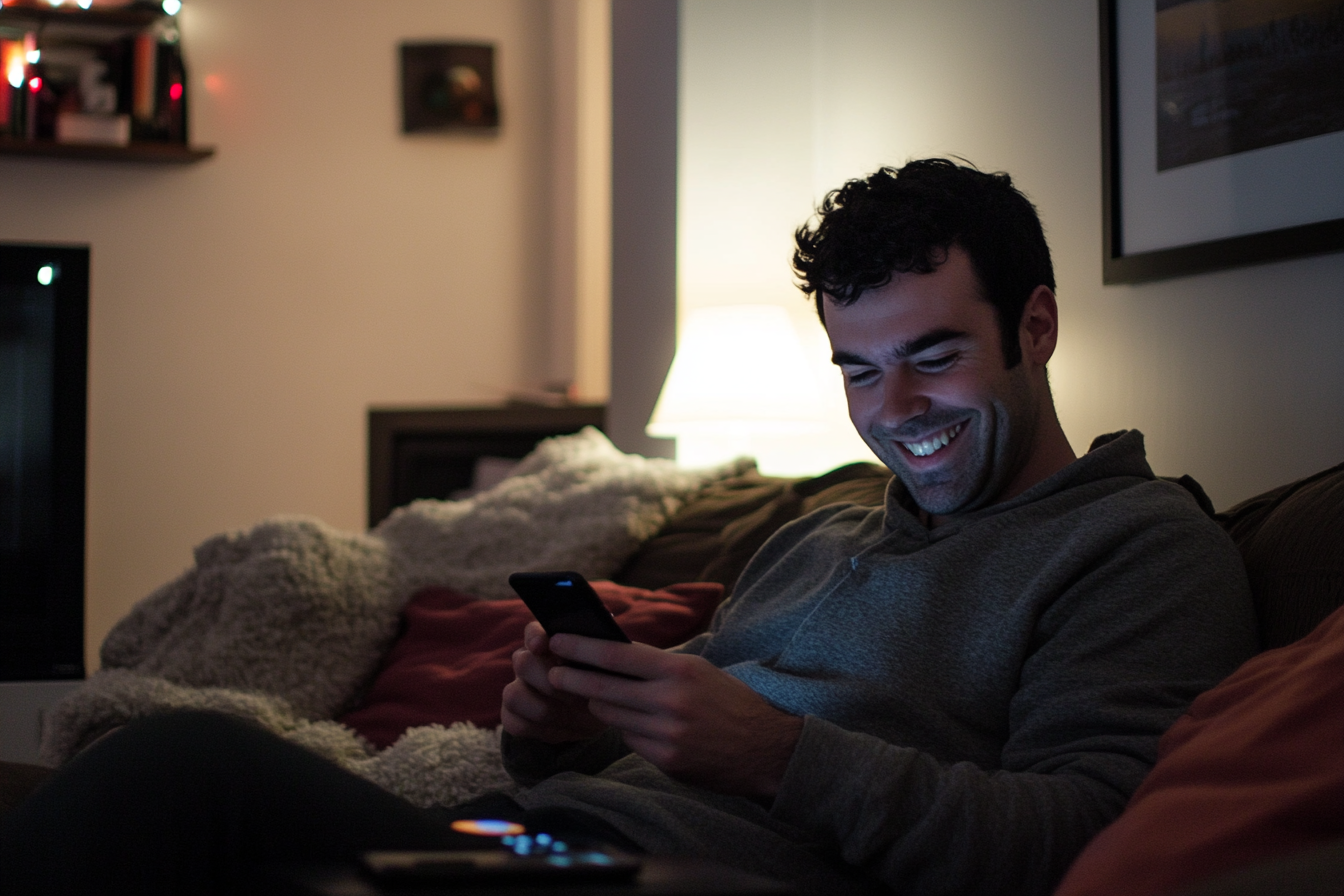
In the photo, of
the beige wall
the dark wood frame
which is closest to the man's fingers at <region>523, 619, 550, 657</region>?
→ the dark wood frame

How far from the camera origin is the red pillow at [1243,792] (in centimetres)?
60

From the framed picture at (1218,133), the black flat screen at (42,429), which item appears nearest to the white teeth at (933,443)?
the framed picture at (1218,133)

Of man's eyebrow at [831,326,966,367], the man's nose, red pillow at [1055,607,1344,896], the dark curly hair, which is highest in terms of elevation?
the dark curly hair

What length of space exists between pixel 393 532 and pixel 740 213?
3.11ft

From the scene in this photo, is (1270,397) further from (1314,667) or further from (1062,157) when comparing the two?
(1314,667)

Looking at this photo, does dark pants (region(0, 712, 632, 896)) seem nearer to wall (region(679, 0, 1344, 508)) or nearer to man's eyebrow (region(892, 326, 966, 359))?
man's eyebrow (region(892, 326, 966, 359))

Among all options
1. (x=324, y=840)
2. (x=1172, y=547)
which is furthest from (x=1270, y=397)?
(x=324, y=840)

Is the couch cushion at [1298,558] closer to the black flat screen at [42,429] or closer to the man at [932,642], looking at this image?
the man at [932,642]

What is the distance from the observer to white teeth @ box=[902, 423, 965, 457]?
3.75ft

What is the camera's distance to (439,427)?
10.2ft

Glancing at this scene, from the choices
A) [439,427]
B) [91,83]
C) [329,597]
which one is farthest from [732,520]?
[91,83]

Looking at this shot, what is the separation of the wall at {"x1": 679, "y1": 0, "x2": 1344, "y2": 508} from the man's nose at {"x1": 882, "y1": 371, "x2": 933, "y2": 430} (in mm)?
449

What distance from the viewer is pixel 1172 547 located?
0.99 m

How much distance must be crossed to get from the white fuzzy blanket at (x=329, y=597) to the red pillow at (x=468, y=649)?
51mm
